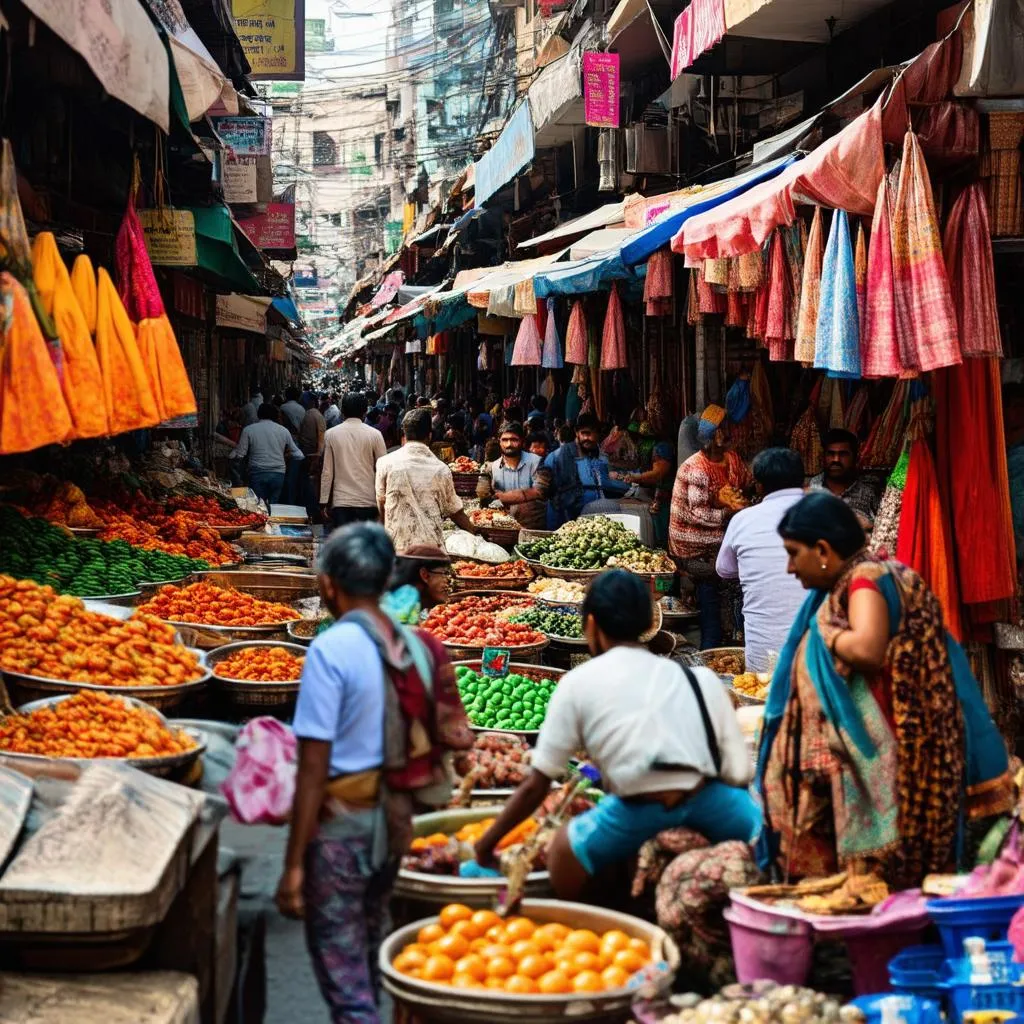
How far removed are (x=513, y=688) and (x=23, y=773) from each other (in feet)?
9.55

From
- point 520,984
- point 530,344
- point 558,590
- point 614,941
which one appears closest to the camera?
point 520,984

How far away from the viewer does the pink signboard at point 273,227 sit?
949 inches

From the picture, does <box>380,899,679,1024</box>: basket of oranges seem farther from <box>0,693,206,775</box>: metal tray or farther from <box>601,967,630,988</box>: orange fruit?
<box>0,693,206,775</box>: metal tray

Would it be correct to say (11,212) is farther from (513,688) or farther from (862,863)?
(862,863)

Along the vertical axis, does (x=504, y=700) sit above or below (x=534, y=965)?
above

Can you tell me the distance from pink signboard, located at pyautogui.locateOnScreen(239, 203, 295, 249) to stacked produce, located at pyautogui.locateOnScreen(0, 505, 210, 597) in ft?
51.4

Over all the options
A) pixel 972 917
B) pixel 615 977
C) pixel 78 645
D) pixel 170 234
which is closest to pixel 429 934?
pixel 615 977

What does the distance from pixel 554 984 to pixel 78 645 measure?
3259 mm

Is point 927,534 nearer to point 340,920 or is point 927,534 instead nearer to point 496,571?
point 340,920

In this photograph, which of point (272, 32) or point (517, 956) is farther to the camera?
point (272, 32)

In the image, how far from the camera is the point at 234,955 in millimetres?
4336

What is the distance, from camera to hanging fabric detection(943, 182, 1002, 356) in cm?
589

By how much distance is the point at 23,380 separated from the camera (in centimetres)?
538

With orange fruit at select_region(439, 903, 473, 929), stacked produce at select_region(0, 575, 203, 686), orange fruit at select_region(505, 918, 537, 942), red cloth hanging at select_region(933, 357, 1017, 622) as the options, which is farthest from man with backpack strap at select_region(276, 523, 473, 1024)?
red cloth hanging at select_region(933, 357, 1017, 622)
